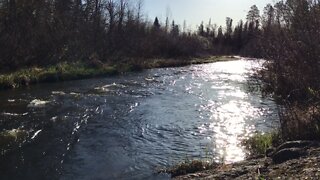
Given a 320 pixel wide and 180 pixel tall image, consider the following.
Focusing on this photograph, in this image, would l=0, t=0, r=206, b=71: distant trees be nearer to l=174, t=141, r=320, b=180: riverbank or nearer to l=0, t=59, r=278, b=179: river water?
l=0, t=59, r=278, b=179: river water

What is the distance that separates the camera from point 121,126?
648 inches

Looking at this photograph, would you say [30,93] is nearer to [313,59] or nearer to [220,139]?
[220,139]

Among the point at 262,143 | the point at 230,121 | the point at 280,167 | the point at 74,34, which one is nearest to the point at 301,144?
the point at 280,167

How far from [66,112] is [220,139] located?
762 cm

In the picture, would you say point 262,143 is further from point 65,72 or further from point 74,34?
point 74,34

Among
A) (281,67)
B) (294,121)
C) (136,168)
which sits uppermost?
(281,67)

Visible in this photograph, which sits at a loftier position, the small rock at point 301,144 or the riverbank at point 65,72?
the riverbank at point 65,72

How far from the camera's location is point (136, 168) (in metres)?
11.2

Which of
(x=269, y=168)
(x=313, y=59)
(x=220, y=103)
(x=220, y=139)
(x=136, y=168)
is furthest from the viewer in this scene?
(x=220, y=103)

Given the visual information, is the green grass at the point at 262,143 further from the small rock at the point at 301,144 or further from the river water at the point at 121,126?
the small rock at the point at 301,144

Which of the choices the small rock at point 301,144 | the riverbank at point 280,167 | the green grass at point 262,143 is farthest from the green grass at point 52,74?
the small rock at point 301,144

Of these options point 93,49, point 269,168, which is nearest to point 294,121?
point 269,168

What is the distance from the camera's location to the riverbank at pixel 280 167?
774 cm

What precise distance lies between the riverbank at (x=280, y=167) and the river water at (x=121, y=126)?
1248 millimetres
